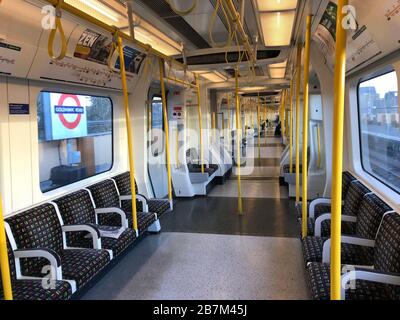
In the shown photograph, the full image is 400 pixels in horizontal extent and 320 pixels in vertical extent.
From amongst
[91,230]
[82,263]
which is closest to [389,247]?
[82,263]

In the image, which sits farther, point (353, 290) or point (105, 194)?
point (105, 194)

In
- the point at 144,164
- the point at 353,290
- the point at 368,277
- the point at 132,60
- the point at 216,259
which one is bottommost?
the point at 216,259

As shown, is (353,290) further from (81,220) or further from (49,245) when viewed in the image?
(81,220)

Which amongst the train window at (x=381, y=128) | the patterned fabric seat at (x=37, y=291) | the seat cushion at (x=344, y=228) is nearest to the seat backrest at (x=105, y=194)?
the patterned fabric seat at (x=37, y=291)

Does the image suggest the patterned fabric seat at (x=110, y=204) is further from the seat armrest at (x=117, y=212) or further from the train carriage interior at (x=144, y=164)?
the seat armrest at (x=117, y=212)

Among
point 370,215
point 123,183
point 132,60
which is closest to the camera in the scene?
point 370,215

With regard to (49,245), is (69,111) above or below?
above

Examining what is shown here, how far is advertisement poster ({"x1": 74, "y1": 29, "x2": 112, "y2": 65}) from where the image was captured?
3396 millimetres

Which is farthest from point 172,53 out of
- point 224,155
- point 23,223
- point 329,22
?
point 224,155

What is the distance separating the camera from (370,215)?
3.12 m

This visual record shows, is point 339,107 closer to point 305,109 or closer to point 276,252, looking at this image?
point 305,109

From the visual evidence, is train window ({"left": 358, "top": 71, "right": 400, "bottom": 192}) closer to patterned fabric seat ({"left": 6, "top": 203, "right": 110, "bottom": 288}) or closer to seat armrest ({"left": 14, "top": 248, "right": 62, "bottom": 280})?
patterned fabric seat ({"left": 6, "top": 203, "right": 110, "bottom": 288})

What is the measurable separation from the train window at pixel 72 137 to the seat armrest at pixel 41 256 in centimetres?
94

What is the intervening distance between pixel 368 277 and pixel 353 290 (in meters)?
0.15
